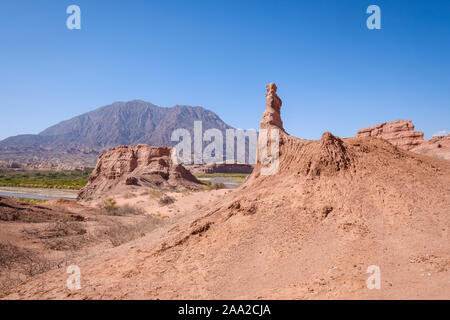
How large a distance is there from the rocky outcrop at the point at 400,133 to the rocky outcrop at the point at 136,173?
2459 cm

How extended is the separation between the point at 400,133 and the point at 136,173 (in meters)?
35.5

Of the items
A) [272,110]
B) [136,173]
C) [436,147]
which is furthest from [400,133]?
[136,173]

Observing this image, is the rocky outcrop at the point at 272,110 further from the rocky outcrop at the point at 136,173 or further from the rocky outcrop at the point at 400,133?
the rocky outcrop at the point at 400,133

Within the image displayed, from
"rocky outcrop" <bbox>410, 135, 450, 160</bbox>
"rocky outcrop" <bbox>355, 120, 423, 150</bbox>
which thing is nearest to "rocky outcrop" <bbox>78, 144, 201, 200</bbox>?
"rocky outcrop" <bbox>355, 120, 423, 150</bbox>

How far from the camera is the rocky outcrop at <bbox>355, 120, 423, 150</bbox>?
36219mm

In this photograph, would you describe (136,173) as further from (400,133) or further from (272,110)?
(400,133)

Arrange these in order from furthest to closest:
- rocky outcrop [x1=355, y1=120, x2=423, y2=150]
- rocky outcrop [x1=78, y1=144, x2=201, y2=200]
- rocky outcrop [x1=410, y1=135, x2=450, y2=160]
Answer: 1. rocky outcrop [x1=355, y1=120, x2=423, y2=150]
2. rocky outcrop [x1=78, y1=144, x2=201, y2=200]
3. rocky outcrop [x1=410, y1=135, x2=450, y2=160]

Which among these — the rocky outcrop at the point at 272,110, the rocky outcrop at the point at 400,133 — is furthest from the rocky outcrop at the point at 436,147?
the rocky outcrop at the point at 272,110

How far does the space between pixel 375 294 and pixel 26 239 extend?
14178 mm

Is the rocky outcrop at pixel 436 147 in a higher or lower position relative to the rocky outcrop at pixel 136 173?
higher

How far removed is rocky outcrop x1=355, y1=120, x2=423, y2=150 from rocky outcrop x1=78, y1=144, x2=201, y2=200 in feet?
80.7

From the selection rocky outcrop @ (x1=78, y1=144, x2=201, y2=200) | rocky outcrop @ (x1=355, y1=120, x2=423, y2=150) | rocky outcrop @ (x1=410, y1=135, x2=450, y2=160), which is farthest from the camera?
rocky outcrop @ (x1=355, y1=120, x2=423, y2=150)

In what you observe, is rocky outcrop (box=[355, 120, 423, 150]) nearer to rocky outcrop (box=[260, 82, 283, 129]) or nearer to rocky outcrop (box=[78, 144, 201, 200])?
rocky outcrop (box=[78, 144, 201, 200])

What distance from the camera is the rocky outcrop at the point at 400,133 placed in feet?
119
